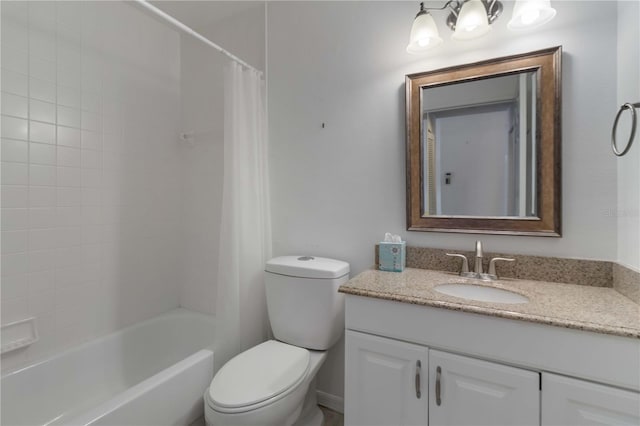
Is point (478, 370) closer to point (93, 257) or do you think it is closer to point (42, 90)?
point (93, 257)

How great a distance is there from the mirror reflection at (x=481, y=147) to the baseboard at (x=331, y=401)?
1183 mm

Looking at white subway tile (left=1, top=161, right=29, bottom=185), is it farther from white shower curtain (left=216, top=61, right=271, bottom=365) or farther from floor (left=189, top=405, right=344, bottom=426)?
floor (left=189, top=405, right=344, bottom=426)

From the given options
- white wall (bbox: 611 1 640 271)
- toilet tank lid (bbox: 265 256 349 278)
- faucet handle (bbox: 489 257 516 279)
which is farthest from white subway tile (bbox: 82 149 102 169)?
white wall (bbox: 611 1 640 271)

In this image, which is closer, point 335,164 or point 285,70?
point 335,164

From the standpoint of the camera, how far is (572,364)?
2.63 feet

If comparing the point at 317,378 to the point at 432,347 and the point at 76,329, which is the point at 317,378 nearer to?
the point at 432,347

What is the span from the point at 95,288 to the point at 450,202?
6.86 ft

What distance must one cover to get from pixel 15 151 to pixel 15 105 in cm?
23

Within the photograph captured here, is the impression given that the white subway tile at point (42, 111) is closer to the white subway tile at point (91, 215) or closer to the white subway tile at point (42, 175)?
the white subway tile at point (42, 175)

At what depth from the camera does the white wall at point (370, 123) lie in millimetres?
1110

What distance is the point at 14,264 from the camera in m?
1.38

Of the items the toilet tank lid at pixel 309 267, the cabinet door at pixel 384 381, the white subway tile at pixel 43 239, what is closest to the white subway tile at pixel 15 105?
the white subway tile at pixel 43 239

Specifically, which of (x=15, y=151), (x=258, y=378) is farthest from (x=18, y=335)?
(x=258, y=378)

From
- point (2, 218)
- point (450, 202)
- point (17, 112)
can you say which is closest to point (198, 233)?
point (2, 218)
